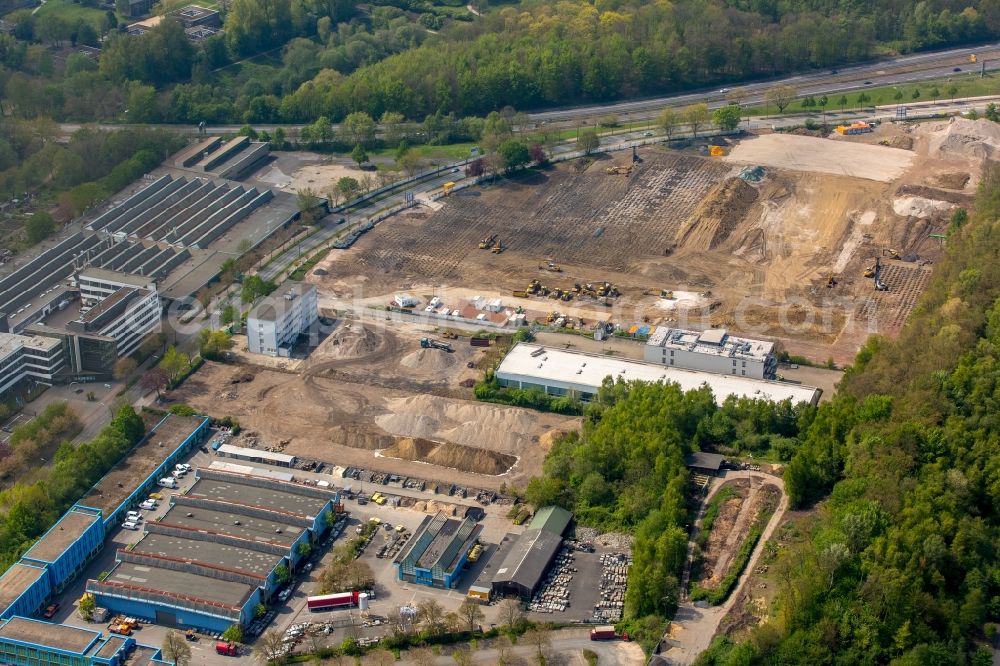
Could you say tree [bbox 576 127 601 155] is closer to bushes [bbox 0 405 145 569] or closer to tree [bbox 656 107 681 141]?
tree [bbox 656 107 681 141]

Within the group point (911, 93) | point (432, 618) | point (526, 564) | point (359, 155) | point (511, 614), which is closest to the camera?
point (432, 618)

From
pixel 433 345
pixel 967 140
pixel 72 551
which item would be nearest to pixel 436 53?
pixel 967 140

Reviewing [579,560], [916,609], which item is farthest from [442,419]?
[916,609]

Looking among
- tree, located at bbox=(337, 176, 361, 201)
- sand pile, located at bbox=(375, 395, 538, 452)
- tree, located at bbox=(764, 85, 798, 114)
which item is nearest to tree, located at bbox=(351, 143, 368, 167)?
tree, located at bbox=(337, 176, 361, 201)

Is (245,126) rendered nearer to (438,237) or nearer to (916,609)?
(438,237)

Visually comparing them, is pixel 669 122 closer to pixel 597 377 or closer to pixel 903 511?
pixel 597 377

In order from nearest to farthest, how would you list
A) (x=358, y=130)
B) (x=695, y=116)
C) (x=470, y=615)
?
(x=470, y=615) < (x=695, y=116) < (x=358, y=130)
